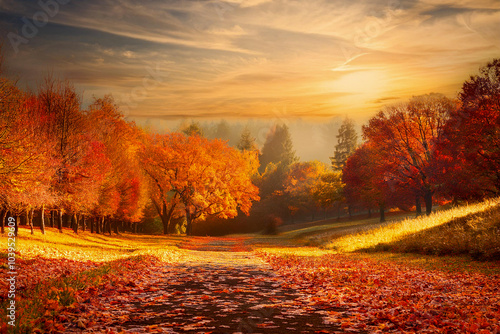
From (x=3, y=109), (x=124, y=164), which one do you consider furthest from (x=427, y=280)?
(x=124, y=164)

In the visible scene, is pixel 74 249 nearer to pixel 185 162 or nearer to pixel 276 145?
pixel 185 162

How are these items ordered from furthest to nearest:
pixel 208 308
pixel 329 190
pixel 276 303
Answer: pixel 329 190 → pixel 276 303 → pixel 208 308

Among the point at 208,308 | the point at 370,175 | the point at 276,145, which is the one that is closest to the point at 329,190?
the point at 370,175

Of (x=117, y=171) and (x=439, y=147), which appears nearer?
(x=439, y=147)

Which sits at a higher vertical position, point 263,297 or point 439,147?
point 439,147

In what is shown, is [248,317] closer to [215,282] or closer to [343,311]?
[343,311]

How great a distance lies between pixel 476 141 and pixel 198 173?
1251 inches

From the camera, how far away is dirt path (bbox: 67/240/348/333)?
6812mm

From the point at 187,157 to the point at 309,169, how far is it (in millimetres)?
44978

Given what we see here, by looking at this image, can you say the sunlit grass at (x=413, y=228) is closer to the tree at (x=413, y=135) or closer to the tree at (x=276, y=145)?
the tree at (x=413, y=135)

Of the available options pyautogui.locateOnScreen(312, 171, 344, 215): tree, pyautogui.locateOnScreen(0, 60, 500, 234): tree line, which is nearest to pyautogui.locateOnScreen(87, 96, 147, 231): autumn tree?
pyautogui.locateOnScreen(0, 60, 500, 234): tree line

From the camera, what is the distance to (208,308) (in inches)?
330

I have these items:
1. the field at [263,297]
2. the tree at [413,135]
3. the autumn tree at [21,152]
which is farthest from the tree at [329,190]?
the field at [263,297]

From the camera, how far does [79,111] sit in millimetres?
31484
